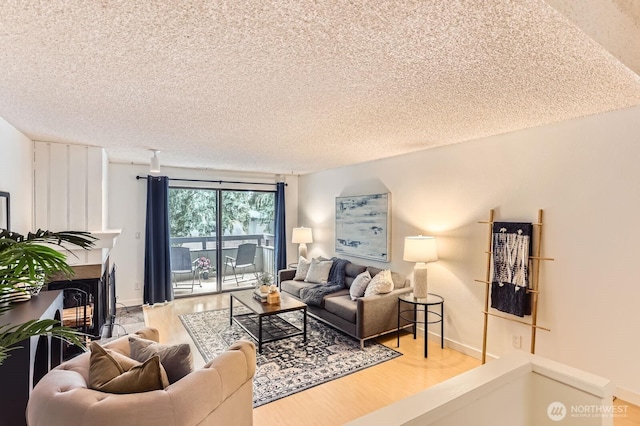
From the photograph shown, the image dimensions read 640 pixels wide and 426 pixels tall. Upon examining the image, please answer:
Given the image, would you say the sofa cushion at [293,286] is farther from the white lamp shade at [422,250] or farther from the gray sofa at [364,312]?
the white lamp shade at [422,250]

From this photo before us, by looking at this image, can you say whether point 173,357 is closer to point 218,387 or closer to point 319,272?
point 218,387

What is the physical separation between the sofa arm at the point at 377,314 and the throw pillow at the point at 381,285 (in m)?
0.06

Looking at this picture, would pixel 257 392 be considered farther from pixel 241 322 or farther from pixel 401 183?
pixel 401 183

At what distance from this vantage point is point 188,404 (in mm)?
1509

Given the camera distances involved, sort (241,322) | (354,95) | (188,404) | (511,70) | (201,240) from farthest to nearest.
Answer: (201,240), (241,322), (354,95), (511,70), (188,404)

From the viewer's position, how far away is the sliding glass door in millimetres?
5836

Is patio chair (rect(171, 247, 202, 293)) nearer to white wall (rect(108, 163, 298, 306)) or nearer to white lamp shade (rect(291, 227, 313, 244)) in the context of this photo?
white wall (rect(108, 163, 298, 306))

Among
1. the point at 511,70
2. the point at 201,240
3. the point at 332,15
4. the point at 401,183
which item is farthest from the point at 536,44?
the point at 201,240

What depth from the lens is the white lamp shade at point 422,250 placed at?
3605mm

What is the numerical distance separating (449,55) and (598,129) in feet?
5.99

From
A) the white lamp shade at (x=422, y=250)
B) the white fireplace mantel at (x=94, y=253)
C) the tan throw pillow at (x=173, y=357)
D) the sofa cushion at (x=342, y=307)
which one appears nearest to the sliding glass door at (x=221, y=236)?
the white fireplace mantel at (x=94, y=253)

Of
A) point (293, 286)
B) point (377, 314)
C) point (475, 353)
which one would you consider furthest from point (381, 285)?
point (293, 286)

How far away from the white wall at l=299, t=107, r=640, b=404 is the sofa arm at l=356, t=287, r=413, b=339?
56 centimetres

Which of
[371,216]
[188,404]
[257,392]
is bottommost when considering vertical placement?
[257,392]
